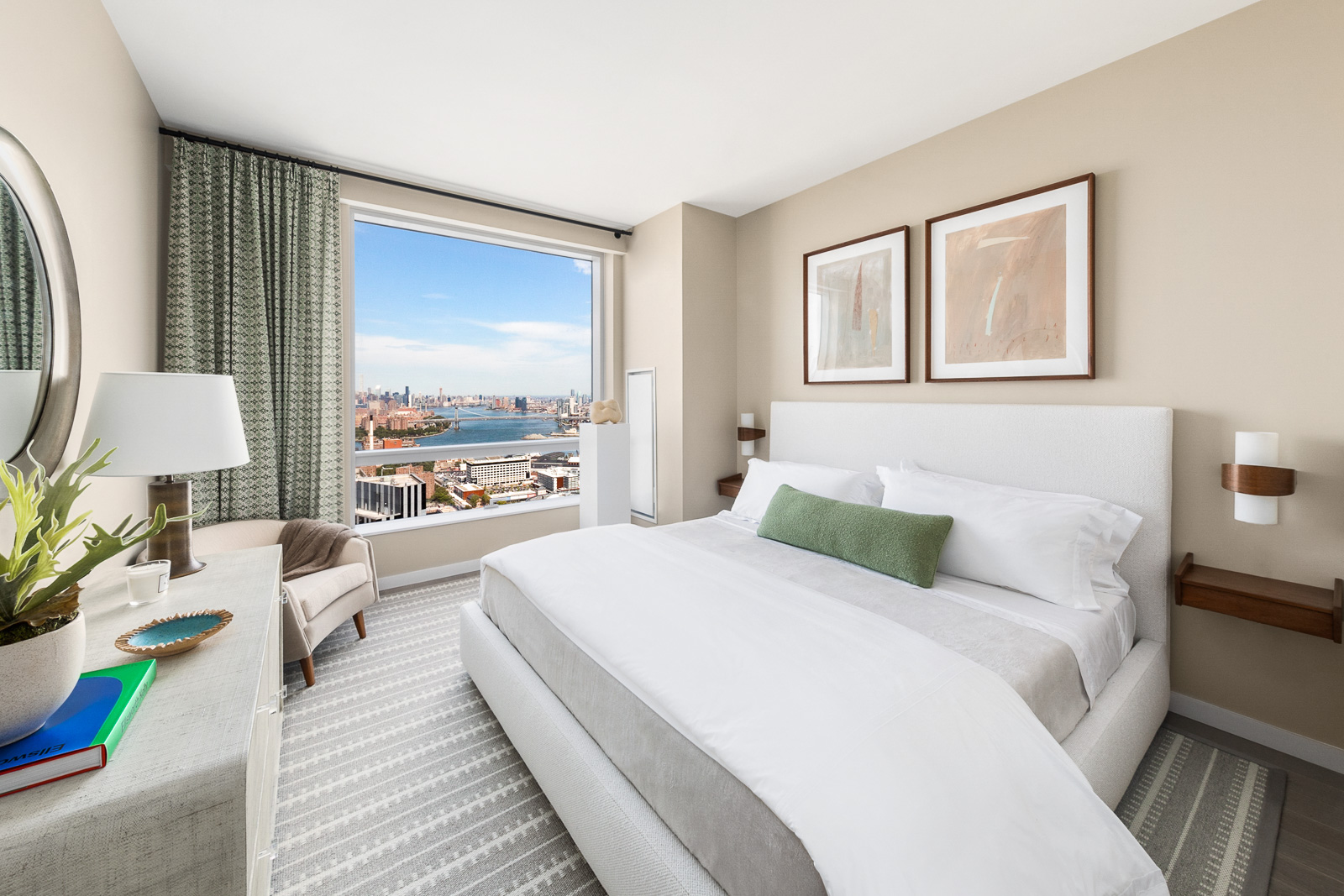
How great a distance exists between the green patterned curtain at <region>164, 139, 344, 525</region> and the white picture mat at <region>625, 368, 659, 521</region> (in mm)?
2023

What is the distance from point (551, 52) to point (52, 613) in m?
2.33

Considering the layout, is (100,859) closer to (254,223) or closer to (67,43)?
(67,43)

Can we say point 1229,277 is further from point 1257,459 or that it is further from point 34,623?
point 34,623

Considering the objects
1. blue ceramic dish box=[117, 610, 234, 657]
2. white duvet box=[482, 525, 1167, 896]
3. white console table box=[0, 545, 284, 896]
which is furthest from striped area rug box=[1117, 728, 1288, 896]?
blue ceramic dish box=[117, 610, 234, 657]

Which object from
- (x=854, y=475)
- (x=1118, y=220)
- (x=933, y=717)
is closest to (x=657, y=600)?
(x=933, y=717)

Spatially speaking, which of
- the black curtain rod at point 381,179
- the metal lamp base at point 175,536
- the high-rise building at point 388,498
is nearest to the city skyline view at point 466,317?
the black curtain rod at point 381,179

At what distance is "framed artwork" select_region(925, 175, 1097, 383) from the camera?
235 centimetres

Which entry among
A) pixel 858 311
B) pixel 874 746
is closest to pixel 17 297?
pixel 874 746

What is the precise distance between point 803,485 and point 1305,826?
78.5 inches

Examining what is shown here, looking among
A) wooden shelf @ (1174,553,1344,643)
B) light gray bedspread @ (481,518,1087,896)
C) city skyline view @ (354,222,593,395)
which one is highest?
city skyline view @ (354,222,593,395)

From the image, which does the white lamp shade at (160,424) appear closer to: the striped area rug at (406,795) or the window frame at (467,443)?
the striped area rug at (406,795)

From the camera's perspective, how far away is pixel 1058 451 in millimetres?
2355

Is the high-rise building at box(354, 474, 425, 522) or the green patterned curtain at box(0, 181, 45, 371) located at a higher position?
the green patterned curtain at box(0, 181, 45, 371)

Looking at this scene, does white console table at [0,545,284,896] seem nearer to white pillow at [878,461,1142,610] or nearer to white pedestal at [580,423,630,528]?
white pillow at [878,461,1142,610]
